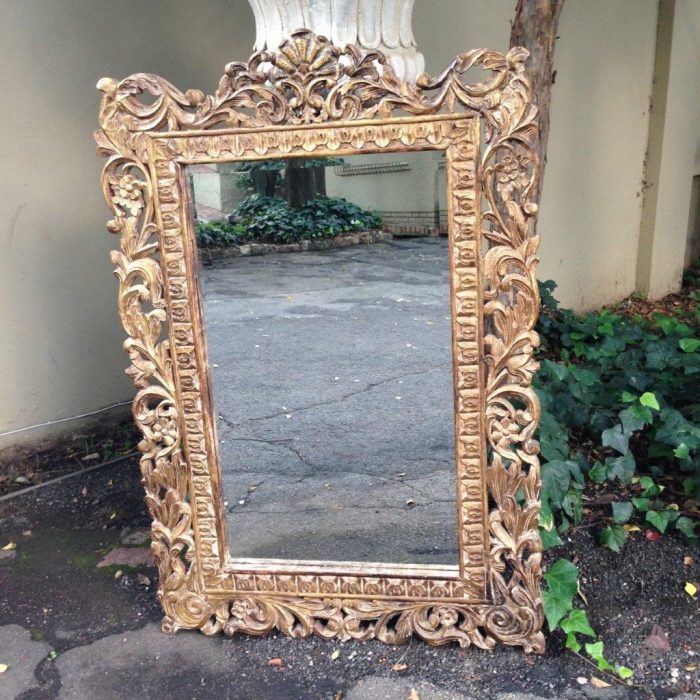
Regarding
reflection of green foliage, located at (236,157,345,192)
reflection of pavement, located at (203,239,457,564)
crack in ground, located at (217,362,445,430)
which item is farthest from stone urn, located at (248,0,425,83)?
crack in ground, located at (217,362,445,430)

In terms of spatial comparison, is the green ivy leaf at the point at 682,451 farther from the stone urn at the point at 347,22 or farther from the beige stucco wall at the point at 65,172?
the beige stucco wall at the point at 65,172

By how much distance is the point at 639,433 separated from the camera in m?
2.83

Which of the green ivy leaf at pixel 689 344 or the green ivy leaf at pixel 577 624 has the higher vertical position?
the green ivy leaf at pixel 689 344

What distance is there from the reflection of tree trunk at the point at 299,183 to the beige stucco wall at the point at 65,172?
1.35 m

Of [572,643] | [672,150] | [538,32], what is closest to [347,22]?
[538,32]

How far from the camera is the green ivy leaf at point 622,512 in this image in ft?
7.73

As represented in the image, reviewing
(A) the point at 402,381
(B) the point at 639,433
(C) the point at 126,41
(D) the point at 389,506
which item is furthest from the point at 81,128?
(B) the point at 639,433

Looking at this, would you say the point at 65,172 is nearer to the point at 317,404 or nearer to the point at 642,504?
the point at 317,404

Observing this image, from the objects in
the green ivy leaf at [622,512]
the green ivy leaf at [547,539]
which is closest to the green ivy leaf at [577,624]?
the green ivy leaf at [547,539]

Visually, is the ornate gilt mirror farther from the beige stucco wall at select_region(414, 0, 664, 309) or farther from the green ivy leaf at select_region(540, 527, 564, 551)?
the beige stucco wall at select_region(414, 0, 664, 309)

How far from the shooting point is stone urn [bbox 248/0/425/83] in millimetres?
1902

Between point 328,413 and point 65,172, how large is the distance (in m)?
1.62

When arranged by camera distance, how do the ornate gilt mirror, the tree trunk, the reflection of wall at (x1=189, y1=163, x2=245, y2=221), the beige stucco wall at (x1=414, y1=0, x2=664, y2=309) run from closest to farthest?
the ornate gilt mirror → the reflection of wall at (x1=189, y1=163, x2=245, y2=221) → the tree trunk → the beige stucco wall at (x1=414, y1=0, x2=664, y2=309)

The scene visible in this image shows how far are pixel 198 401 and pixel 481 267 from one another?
0.84 meters
